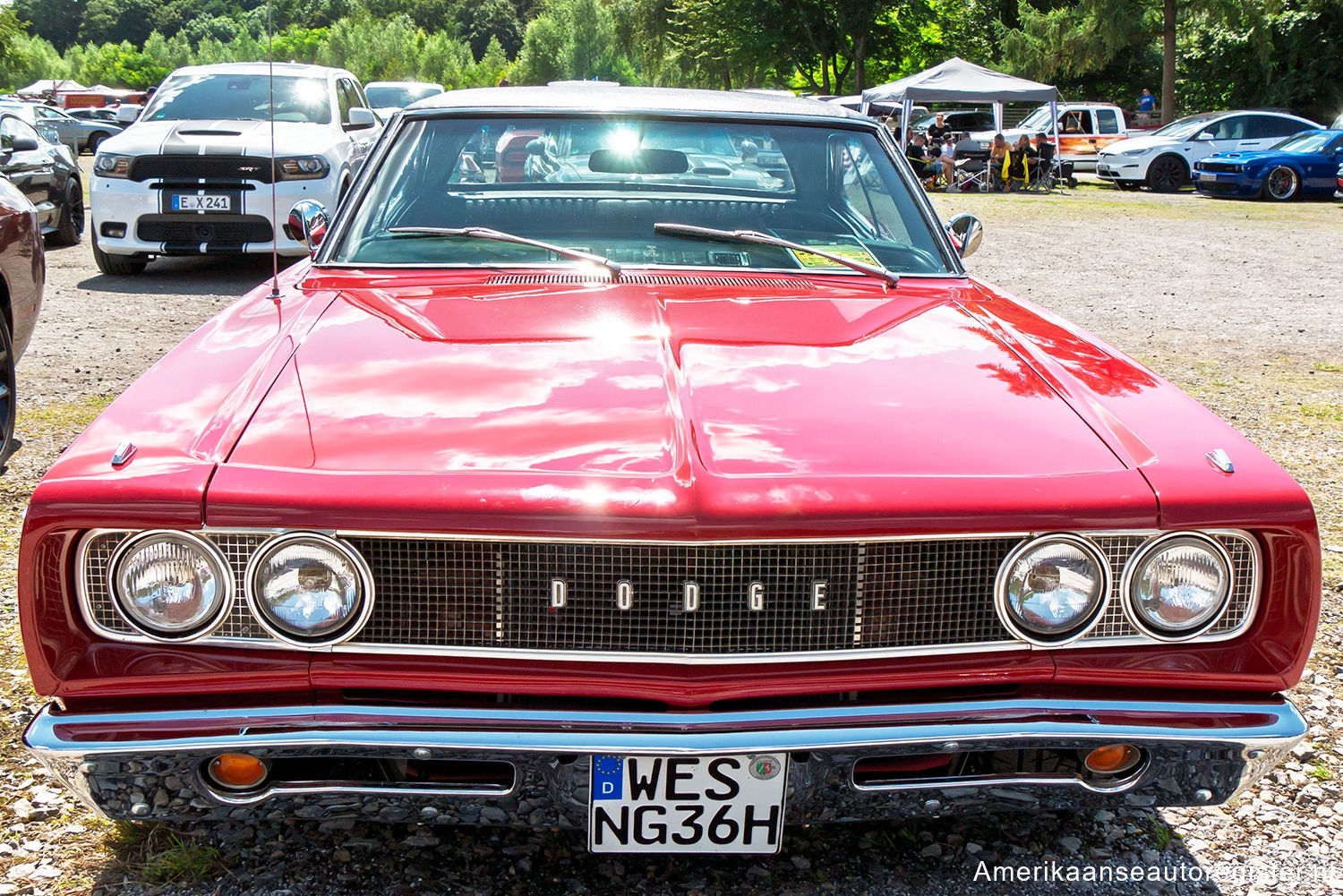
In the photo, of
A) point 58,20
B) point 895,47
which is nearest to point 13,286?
point 895,47

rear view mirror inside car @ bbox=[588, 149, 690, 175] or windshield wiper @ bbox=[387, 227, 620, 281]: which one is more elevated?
rear view mirror inside car @ bbox=[588, 149, 690, 175]

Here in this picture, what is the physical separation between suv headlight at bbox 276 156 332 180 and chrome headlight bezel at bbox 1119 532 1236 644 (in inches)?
313

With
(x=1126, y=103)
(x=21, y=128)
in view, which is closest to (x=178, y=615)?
(x=21, y=128)

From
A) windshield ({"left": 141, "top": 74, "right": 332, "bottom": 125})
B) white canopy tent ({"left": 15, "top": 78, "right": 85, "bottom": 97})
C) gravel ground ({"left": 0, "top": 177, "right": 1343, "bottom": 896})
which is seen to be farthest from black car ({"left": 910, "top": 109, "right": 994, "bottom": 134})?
white canopy tent ({"left": 15, "top": 78, "right": 85, "bottom": 97})

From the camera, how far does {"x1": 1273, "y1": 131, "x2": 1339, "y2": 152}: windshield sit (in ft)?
65.8

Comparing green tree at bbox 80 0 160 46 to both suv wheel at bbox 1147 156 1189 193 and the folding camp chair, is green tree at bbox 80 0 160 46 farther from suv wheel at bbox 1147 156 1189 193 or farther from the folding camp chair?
suv wheel at bbox 1147 156 1189 193

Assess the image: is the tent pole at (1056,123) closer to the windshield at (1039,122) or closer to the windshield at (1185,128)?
the windshield at (1039,122)

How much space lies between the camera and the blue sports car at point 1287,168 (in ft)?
65.5

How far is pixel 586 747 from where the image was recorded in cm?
179

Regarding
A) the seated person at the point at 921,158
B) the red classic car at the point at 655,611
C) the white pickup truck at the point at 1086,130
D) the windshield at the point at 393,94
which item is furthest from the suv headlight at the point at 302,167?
the white pickup truck at the point at 1086,130

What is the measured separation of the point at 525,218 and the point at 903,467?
1.67 m

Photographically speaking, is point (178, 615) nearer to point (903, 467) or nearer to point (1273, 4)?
point (903, 467)

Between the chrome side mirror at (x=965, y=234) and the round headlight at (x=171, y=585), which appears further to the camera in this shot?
the chrome side mirror at (x=965, y=234)

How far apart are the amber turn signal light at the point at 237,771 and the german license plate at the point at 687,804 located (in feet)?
1.75
